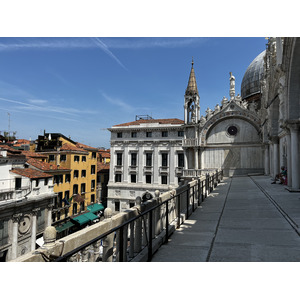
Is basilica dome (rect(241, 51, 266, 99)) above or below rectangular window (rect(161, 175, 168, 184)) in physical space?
above

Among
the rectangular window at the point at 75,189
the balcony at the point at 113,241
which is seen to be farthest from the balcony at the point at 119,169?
the balcony at the point at 113,241

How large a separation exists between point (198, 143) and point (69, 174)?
15586mm

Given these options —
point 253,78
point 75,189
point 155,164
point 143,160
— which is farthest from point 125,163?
point 253,78

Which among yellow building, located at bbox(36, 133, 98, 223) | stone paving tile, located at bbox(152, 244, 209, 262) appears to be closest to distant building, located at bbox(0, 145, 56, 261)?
yellow building, located at bbox(36, 133, 98, 223)

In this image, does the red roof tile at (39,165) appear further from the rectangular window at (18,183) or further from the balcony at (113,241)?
the balcony at (113,241)

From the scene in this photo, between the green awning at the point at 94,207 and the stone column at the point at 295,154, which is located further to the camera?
the green awning at the point at 94,207

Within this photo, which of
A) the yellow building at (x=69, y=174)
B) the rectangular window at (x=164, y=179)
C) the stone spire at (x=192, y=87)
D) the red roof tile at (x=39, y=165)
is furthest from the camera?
the rectangular window at (x=164, y=179)

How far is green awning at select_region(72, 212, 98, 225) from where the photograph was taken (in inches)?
1050

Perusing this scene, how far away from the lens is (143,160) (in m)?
32.3

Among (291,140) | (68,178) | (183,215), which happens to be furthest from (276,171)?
(68,178)

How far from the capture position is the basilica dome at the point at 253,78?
31.8m

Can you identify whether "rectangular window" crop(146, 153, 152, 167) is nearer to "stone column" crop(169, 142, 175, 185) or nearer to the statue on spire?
"stone column" crop(169, 142, 175, 185)

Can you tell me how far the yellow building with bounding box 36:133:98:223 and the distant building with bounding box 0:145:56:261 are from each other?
5925 millimetres

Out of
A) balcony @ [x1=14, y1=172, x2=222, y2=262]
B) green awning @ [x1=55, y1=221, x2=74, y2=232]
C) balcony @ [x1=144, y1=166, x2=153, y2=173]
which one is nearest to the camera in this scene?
balcony @ [x1=14, y1=172, x2=222, y2=262]
